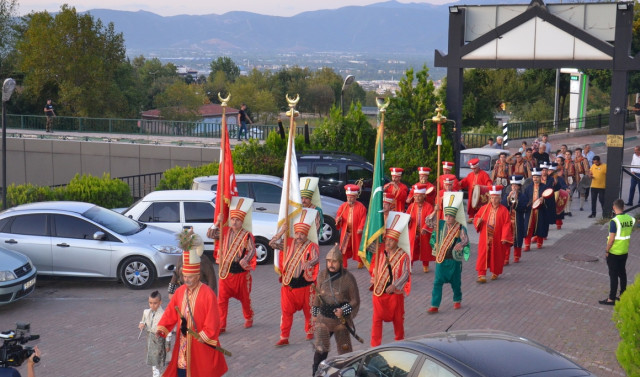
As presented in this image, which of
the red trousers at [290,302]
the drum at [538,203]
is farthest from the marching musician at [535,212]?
the red trousers at [290,302]

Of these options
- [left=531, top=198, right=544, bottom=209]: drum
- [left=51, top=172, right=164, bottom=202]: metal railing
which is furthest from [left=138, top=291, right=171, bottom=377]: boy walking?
[left=51, top=172, right=164, bottom=202]: metal railing

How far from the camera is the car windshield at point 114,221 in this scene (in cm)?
1377

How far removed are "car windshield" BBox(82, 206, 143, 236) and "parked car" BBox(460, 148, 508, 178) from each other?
10350mm

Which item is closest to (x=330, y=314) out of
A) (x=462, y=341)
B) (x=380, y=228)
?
(x=380, y=228)

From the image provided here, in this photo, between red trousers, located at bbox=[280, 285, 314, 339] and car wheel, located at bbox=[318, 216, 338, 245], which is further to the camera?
car wheel, located at bbox=[318, 216, 338, 245]

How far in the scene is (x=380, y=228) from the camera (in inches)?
424

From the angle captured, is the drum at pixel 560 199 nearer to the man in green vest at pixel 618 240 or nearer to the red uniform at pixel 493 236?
the red uniform at pixel 493 236

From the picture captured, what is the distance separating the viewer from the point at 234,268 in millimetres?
10977

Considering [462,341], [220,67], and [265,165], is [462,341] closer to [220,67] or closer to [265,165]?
[265,165]

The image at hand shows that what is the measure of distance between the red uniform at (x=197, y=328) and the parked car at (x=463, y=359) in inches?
59.4

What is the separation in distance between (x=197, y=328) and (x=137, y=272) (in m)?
5.63

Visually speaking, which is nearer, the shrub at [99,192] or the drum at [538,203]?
the drum at [538,203]

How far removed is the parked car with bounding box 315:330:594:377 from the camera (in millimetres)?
6125

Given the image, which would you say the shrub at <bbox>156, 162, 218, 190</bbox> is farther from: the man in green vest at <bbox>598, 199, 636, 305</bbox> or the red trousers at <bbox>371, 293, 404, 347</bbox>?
the man in green vest at <bbox>598, 199, 636, 305</bbox>
